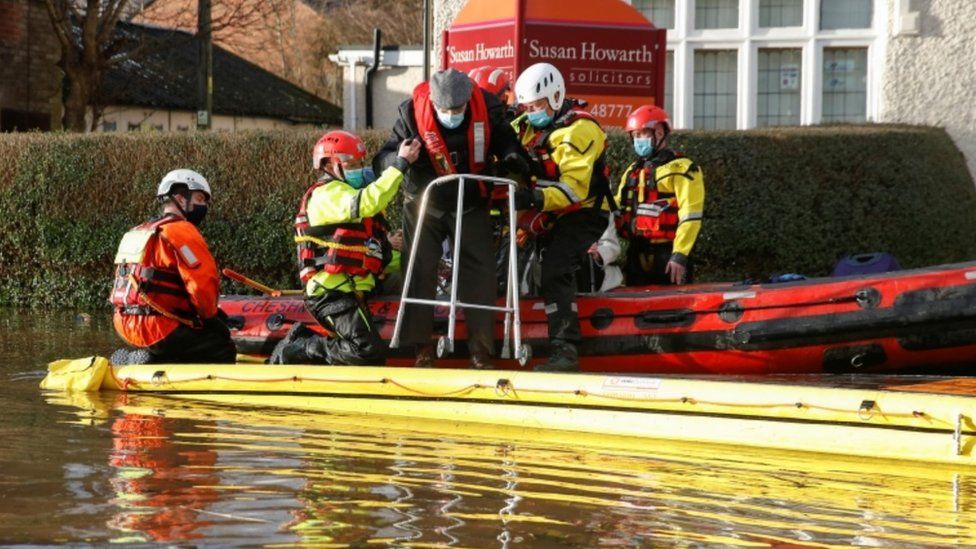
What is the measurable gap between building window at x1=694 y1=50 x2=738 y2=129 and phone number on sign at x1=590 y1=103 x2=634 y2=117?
8.88ft

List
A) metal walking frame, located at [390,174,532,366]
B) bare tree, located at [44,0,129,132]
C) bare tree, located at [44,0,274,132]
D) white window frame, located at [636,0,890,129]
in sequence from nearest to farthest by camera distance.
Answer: metal walking frame, located at [390,174,532,366] < white window frame, located at [636,0,890,129] < bare tree, located at [44,0,274,132] < bare tree, located at [44,0,129,132]

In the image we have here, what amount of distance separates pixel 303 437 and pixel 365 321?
5.79ft

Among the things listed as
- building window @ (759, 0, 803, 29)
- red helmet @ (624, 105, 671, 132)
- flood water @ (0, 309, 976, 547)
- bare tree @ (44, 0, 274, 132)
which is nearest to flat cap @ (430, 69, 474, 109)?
flood water @ (0, 309, 976, 547)

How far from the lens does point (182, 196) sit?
1052cm

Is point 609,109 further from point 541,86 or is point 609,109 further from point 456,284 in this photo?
point 456,284

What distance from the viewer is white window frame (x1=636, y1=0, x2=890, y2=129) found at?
18938 mm

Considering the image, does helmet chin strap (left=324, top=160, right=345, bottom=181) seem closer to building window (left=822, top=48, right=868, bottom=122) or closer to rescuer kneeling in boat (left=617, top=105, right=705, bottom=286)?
rescuer kneeling in boat (left=617, top=105, right=705, bottom=286)

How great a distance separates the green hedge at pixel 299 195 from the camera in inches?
627

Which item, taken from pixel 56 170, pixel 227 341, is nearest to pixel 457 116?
pixel 227 341

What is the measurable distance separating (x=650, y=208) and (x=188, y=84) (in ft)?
86.7

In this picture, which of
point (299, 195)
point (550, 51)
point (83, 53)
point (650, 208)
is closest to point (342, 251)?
point (650, 208)

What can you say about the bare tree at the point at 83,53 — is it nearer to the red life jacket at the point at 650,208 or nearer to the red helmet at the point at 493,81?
the red helmet at the point at 493,81

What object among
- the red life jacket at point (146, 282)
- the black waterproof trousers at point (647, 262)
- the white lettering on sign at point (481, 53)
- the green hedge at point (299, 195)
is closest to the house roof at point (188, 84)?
the green hedge at point (299, 195)

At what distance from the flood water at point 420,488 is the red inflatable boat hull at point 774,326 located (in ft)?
5.38
